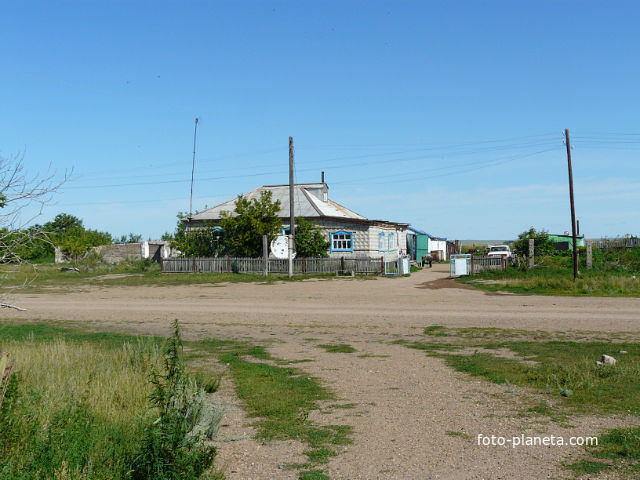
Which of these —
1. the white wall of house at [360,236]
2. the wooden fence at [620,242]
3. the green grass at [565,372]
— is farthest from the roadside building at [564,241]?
the green grass at [565,372]

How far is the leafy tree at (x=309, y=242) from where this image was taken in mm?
37219

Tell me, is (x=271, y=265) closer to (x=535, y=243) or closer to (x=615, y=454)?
(x=535, y=243)

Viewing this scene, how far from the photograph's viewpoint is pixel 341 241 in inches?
1521

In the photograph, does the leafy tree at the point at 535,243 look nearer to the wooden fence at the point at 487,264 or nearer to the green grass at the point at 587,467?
the wooden fence at the point at 487,264

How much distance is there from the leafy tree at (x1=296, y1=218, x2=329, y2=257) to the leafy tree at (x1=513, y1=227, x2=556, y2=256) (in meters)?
12.7

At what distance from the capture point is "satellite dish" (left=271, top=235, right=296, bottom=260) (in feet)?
113

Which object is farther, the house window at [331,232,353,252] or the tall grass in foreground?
the house window at [331,232,353,252]

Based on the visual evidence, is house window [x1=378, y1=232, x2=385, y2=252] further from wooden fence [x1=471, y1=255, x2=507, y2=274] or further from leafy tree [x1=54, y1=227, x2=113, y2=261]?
leafy tree [x1=54, y1=227, x2=113, y2=261]

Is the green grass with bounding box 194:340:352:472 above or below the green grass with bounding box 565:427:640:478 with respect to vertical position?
below

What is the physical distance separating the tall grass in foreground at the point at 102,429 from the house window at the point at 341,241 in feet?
102

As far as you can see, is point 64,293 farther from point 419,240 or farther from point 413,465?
point 419,240

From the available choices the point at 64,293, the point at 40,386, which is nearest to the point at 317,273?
the point at 64,293

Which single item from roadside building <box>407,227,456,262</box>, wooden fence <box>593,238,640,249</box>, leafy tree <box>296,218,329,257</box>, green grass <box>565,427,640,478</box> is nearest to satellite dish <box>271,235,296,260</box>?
leafy tree <box>296,218,329,257</box>

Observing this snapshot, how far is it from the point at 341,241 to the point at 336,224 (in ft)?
4.16
